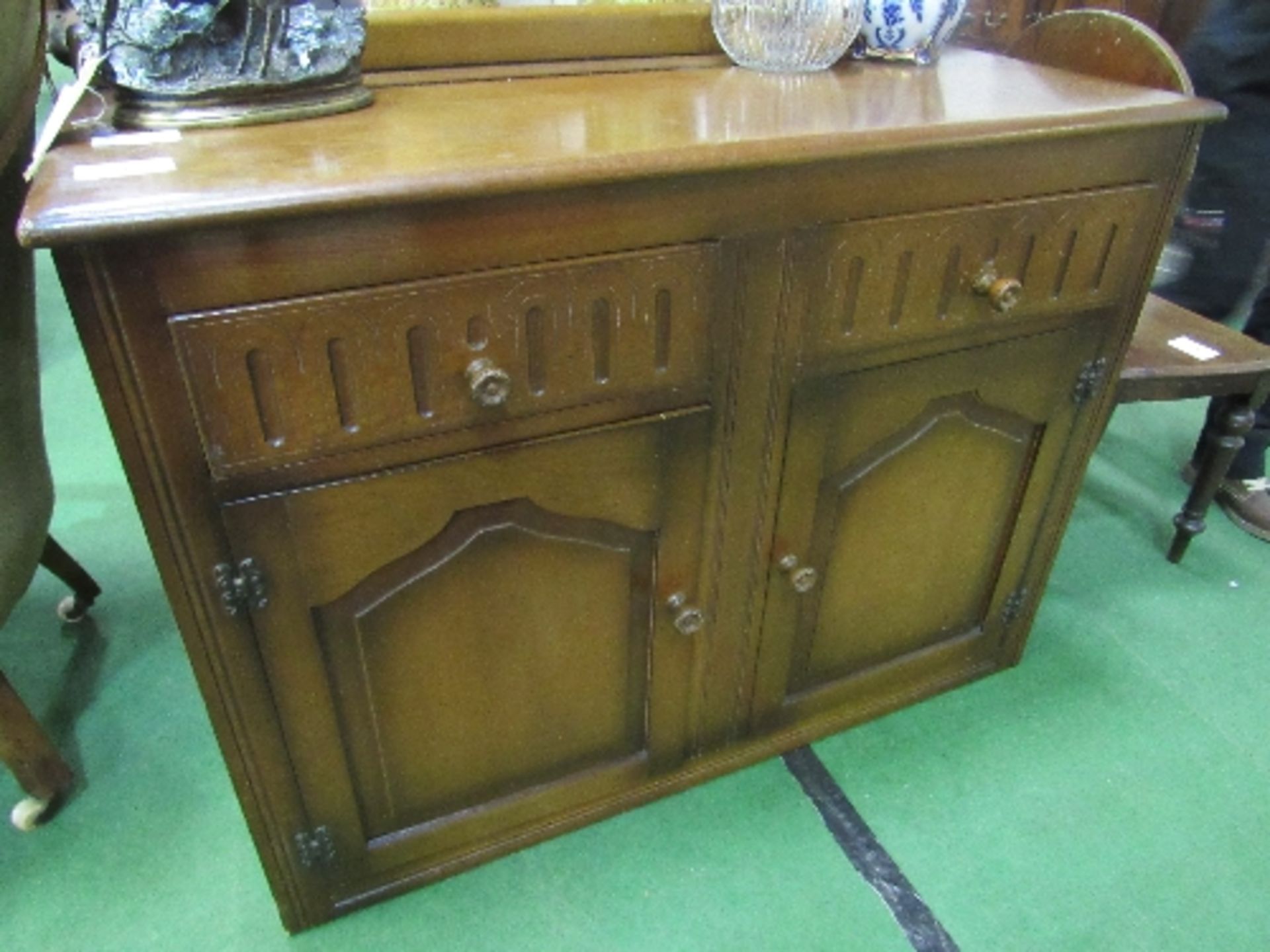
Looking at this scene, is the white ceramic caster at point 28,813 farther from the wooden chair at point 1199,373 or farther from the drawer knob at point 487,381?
the wooden chair at point 1199,373

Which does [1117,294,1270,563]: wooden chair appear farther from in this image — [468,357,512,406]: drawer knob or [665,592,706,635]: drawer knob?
[468,357,512,406]: drawer knob

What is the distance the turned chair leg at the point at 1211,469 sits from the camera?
147 centimetres

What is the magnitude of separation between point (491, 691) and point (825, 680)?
48 centimetres

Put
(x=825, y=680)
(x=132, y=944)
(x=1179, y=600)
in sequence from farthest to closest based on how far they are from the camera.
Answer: (x=1179, y=600) < (x=825, y=680) < (x=132, y=944)

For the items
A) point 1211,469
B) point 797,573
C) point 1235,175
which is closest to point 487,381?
point 797,573

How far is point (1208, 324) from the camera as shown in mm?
1494

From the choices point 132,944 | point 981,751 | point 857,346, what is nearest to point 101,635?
point 132,944

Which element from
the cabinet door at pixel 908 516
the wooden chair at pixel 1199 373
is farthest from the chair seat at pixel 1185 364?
the cabinet door at pixel 908 516

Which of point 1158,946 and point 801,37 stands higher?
point 801,37

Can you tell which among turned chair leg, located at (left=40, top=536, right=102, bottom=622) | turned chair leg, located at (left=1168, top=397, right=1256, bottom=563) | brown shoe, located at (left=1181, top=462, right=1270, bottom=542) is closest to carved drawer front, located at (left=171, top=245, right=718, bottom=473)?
turned chair leg, located at (left=40, top=536, right=102, bottom=622)

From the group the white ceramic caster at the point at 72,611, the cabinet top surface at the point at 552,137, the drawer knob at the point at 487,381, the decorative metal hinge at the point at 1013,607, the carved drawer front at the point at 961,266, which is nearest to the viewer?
the cabinet top surface at the point at 552,137

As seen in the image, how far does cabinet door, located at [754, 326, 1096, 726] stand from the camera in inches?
39.1

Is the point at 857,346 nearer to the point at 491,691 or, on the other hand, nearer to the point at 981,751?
the point at 491,691

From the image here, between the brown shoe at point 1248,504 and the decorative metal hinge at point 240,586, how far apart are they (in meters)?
1.65
